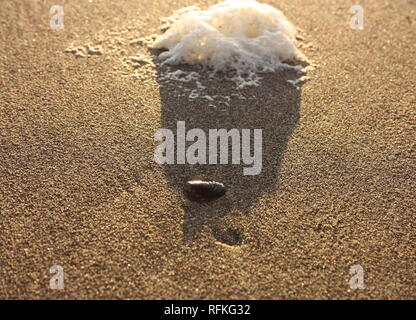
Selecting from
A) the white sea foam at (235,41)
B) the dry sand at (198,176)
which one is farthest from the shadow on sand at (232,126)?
the white sea foam at (235,41)

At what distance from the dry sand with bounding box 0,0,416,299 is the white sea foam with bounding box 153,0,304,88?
20 centimetres

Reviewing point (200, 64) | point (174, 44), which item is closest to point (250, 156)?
point (200, 64)

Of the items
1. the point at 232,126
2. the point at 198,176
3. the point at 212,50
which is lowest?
the point at 198,176

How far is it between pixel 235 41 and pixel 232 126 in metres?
0.84

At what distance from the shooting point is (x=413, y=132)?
2.79 m

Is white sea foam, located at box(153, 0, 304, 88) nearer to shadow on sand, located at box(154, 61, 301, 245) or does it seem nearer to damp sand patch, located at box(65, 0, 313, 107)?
damp sand patch, located at box(65, 0, 313, 107)

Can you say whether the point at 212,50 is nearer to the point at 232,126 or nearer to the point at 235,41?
the point at 235,41

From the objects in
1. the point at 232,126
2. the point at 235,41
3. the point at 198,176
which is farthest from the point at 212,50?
the point at 198,176

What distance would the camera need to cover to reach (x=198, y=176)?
98.0 inches

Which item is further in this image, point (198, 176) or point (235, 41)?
point (235, 41)

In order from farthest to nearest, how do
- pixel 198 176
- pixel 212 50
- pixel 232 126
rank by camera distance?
pixel 212 50 < pixel 232 126 < pixel 198 176

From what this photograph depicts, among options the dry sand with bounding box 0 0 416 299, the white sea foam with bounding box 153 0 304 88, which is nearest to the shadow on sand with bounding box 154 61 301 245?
the dry sand with bounding box 0 0 416 299

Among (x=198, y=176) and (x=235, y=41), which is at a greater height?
(x=235, y=41)

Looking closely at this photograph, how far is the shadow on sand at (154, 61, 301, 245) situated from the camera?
89.6 inches
